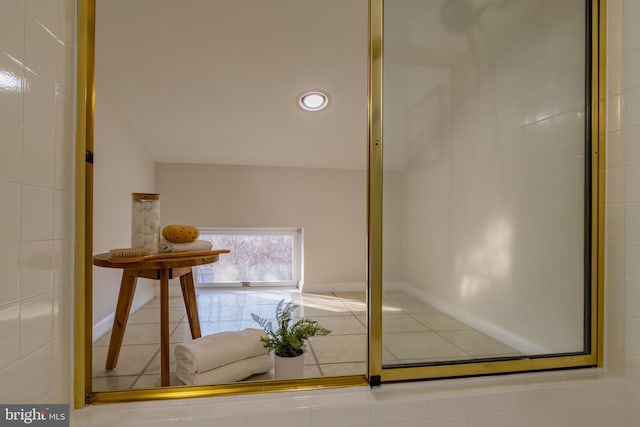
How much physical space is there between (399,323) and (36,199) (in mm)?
975

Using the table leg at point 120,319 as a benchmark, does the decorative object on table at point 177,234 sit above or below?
above

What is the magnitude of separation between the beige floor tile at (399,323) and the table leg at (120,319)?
100 cm

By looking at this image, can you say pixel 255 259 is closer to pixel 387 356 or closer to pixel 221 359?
pixel 221 359

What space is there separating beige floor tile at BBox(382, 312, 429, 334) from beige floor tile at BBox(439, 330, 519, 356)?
89mm

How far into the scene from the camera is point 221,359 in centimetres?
128

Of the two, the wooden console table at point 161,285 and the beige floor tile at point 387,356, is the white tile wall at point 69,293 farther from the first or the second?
the wooden console table at point 161,285

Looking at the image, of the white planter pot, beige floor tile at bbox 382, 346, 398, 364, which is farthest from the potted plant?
beige floor tile at bbox 382, 346, 398, 364

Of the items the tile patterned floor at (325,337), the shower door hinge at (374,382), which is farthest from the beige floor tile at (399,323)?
the shower door hinge at (374,382)

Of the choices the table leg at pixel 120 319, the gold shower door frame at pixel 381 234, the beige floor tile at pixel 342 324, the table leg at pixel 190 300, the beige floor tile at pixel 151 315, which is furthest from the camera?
the beige floor tile at pixel 151 315

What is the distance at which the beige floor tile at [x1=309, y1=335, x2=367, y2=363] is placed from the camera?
1.58 metres

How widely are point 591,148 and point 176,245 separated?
155cm

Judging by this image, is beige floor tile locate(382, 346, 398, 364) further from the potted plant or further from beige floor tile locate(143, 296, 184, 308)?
beige floor tile locate(143, 296, 184, 308)

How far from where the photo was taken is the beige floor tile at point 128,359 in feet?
4.62

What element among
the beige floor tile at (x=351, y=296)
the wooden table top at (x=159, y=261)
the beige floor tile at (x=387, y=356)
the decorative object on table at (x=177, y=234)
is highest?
the decorative object on table at (x=177, y=234)
